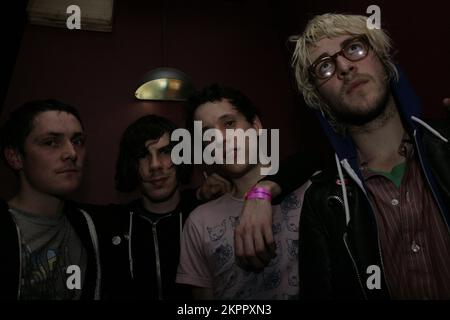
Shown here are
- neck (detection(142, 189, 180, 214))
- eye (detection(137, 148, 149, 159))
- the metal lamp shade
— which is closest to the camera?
neck (detection(142, 189, 180, 214))

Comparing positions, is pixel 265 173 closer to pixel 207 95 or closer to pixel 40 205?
pixel 207 95

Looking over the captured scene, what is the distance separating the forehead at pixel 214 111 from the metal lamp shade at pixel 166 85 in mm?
754

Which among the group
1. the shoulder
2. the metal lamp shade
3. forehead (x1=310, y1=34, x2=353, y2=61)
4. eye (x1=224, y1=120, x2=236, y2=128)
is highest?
the metal lamp shade

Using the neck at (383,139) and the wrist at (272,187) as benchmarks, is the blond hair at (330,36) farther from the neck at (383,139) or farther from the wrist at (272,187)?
the wrist at (272,187)

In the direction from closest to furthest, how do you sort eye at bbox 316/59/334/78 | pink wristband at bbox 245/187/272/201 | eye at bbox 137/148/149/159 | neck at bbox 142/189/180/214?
pink wristband at bbox 245/187/272/201
eye at bbox 316/59/334/78
neck at bbox 142/189/180/214
eye at bbox 137/148/149/159

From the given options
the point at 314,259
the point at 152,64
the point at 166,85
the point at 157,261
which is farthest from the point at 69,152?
the point at 152,64

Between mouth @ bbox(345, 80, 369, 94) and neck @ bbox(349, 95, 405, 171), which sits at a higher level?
mouth @ bbox(345, 80, 369, 94)

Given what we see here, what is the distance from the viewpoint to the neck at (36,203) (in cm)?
138

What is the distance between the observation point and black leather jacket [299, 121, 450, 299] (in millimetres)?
1050

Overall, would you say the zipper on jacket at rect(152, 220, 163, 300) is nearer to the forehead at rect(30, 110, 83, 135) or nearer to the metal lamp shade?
the forehead at rect(30, 110, 83, 135)

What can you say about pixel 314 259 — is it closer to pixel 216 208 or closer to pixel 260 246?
pixel 260 246

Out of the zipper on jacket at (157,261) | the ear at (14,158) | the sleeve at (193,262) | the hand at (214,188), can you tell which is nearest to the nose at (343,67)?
the hand at (214,188)

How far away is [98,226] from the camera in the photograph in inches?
60.2

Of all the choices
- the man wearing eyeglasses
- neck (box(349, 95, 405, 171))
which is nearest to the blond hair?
the man wearing eyeglasses
